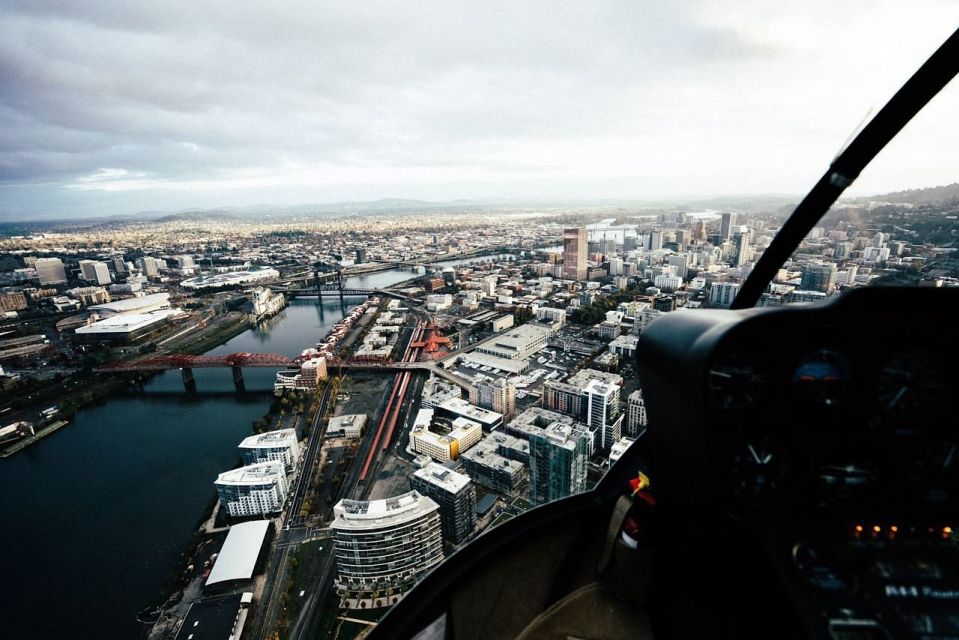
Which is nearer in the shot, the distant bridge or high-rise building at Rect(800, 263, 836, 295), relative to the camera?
high-rise building at Rect(800, 263, 836, 295)

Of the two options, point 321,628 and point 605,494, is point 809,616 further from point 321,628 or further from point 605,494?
point 321,628

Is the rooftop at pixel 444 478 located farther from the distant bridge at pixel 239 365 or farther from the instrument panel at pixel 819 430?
the distant bridge at pixel 239 365

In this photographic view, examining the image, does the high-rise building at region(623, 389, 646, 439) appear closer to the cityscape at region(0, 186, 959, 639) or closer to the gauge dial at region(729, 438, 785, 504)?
the cityscape at region(0, 186, 959, 639)

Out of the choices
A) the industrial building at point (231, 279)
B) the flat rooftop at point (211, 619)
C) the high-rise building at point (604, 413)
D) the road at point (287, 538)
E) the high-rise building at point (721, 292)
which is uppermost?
the high-rise building at point (721, 292)

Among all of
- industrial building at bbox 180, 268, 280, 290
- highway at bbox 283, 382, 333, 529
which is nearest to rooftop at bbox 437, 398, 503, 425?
highway at bbox 283, 382, 333, 529

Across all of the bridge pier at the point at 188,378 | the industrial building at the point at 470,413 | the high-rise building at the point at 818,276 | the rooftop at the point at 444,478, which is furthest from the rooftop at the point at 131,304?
the high-rise building at the point at 818,276

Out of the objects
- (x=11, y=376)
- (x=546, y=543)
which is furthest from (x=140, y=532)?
(x=11, y=376)
